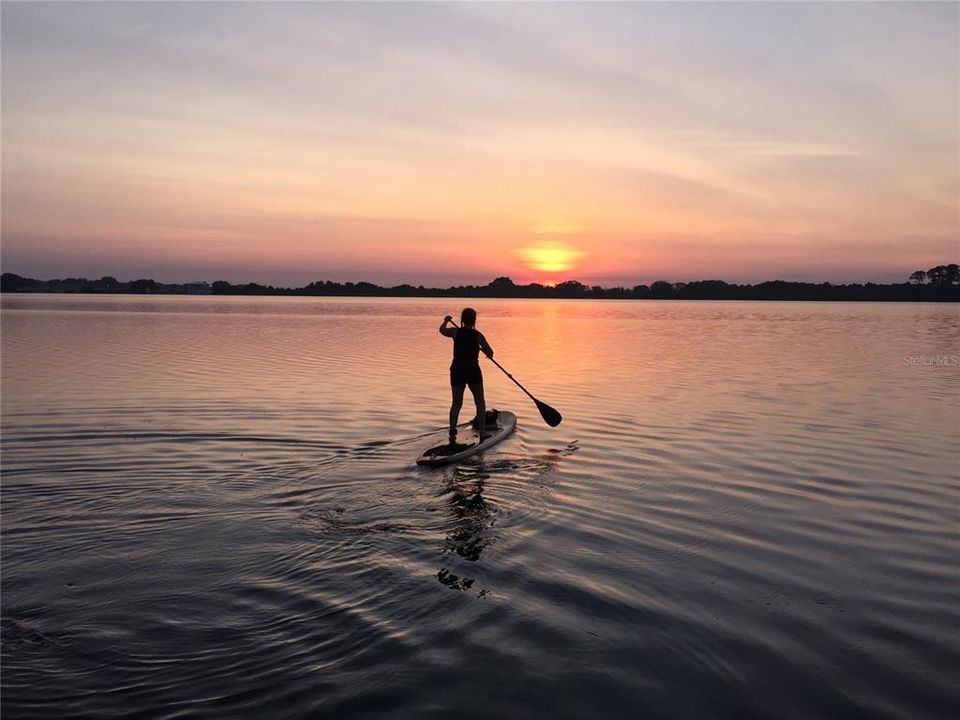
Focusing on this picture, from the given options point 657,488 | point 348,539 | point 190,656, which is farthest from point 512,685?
point 657,488

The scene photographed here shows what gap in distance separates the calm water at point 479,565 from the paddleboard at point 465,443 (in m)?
0.35

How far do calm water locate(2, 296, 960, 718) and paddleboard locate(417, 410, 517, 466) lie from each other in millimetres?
347

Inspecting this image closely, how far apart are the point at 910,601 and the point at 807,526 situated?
7.03 feet

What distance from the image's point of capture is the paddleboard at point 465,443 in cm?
1155

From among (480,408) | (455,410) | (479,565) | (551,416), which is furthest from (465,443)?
(479,565)

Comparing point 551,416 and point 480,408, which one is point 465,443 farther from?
point 551,416

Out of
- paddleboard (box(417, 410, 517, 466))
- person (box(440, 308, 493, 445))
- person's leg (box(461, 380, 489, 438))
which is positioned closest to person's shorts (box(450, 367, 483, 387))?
person (box(440, 308, 493, 445))

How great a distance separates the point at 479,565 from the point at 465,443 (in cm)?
613

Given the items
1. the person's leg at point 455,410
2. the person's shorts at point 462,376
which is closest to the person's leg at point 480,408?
the person's shorts at point 462,376

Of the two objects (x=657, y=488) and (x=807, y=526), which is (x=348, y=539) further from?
(x=807, y=526)

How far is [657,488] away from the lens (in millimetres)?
10211

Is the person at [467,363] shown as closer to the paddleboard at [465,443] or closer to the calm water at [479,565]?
the paddleboard at [465,443]

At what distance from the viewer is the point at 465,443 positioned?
13.1m

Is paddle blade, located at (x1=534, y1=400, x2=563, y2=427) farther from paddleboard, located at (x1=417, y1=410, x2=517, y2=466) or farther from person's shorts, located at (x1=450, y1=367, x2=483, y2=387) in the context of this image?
person's shorts, located at (x1=450, y1=367, x2=483, y2=387)
